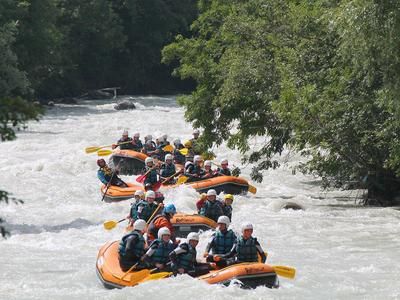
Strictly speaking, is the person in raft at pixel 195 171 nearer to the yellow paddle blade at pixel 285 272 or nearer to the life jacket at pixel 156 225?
the life jacket at pixel 156 225

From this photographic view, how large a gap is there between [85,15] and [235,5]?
31.4 m

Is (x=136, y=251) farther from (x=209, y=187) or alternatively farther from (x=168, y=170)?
(x=168, y=170)

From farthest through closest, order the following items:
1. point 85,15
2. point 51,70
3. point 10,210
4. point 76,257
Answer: point 85,15 < point 51,70 < point 10,210 < point 76,257

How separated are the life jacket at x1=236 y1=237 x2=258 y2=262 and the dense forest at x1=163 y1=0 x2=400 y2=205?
324 cm

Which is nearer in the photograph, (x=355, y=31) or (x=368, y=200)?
(x=355, y=31)

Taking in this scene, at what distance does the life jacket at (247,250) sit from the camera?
12.4 metres

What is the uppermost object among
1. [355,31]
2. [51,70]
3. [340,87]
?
[355,31]

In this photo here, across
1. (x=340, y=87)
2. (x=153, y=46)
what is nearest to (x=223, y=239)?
(x=340, y=87)

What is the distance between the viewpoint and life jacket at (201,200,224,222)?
16.1 meters

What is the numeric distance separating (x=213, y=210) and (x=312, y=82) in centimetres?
408

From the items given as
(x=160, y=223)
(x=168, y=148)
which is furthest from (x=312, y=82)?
(x=168, y=148)

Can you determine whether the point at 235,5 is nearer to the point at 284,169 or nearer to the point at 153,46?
the point at 284,169

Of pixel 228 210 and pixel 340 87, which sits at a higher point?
pixel 340 87

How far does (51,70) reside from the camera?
49094 mm
